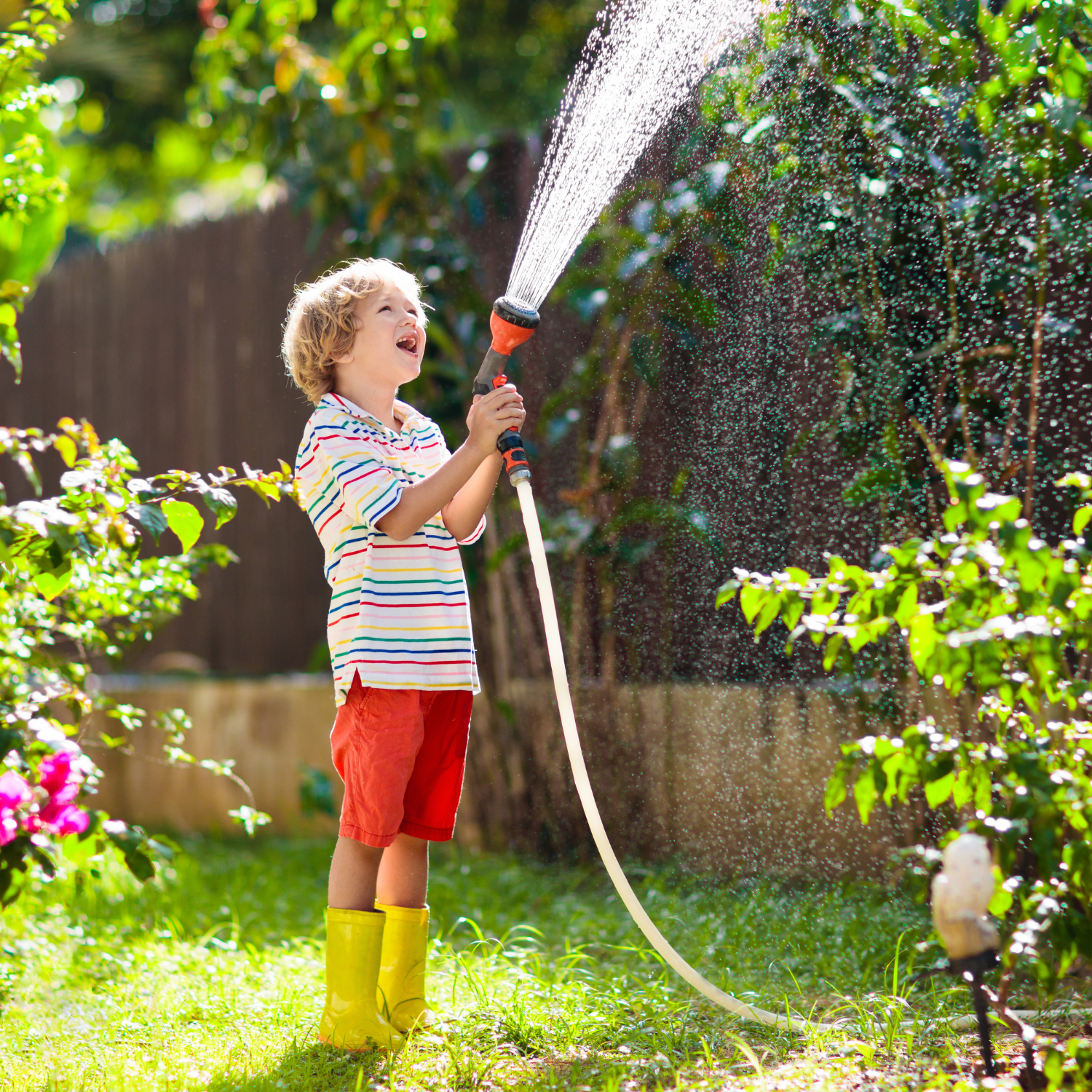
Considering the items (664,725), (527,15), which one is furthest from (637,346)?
(527,15)

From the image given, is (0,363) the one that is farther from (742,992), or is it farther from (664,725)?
(742,992)

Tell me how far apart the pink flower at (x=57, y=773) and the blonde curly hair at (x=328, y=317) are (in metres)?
0.71

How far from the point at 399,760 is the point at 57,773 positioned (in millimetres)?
488

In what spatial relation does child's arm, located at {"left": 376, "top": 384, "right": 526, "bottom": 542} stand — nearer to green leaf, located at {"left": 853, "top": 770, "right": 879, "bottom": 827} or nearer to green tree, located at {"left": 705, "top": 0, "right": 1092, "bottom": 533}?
green leaf, located at {"left": 853, "top": 770, "right": 879, "bottom": 827}

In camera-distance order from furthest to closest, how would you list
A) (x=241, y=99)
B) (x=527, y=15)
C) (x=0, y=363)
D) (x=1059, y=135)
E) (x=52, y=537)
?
(x=527, y=15), (x=0, y=363), (x=241, y=99), (x=1059, y=135), (x=52, y=537)

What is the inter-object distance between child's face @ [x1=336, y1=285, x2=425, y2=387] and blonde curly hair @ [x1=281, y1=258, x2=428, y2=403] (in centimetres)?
1

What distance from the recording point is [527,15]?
7043mm

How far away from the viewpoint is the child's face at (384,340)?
6.21ft

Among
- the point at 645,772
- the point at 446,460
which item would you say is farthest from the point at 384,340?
the point at 645,772

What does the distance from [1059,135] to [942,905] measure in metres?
1.50

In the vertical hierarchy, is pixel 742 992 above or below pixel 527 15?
below

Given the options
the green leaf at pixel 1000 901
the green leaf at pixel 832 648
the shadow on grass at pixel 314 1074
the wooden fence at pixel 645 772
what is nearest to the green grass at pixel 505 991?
the shadow on grass at pixel 314 1074

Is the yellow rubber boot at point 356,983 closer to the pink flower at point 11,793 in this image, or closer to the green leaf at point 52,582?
the pink flower at point 11,793

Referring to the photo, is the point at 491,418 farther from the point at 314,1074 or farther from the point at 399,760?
the point at 314,1074
